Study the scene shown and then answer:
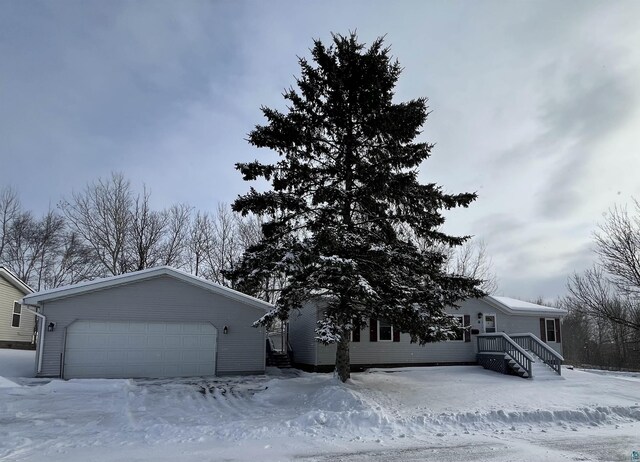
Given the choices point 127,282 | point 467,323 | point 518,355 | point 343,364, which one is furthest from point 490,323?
point 127,282

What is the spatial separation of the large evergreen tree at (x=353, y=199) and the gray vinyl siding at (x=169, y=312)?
207 inches

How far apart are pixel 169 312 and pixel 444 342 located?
13405 millimetres

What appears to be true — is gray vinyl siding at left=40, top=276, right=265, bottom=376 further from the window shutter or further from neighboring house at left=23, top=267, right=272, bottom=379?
the window shutter

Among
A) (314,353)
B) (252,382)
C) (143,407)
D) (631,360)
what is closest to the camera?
(143,407)

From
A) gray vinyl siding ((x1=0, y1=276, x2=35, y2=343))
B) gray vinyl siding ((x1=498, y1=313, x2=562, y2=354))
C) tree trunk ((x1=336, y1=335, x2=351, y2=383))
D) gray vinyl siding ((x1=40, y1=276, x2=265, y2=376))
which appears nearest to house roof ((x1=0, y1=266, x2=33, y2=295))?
gray vinyl siding ((x1=0, y1=276, x2=35, y2=343))

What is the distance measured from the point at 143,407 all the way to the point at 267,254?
5053mm

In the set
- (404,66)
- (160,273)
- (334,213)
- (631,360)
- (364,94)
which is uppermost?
(404,66)

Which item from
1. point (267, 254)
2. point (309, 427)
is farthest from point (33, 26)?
point (309, 427)

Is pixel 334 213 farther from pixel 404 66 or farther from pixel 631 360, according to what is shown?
pixel 631 360

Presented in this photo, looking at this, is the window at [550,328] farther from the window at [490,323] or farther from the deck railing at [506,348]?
the deck railing at [506,348]

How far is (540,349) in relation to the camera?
2044 centimetres

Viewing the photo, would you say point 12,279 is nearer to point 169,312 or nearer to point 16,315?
point 16,315

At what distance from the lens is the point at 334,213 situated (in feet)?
46.0

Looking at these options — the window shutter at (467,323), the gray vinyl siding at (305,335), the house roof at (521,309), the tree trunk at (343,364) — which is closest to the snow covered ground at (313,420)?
the tree trunk at (343,364)
